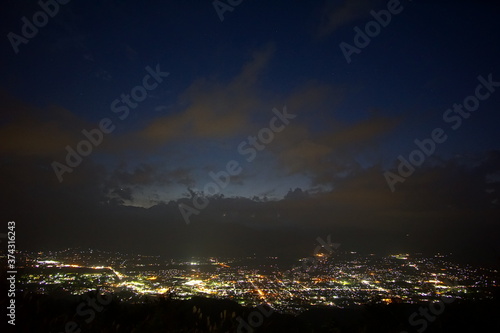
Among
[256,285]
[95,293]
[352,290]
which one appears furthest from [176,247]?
[95,293]
